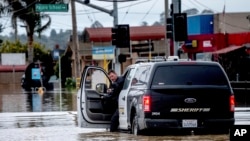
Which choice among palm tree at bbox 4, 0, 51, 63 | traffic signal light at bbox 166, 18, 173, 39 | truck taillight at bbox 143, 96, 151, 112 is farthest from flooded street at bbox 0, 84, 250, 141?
palm tree at bbox 4, 0, 51, 63

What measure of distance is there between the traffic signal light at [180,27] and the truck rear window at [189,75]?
13.4 metres

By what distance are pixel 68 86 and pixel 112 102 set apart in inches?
2029

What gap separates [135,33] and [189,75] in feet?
212

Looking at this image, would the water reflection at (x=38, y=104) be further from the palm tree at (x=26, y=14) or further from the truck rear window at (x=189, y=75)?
the palm tree at (x=26, y=14)

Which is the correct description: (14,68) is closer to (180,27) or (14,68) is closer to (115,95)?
(180,27)

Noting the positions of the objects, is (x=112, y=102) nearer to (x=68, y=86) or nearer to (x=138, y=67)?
(x=138, y=67)

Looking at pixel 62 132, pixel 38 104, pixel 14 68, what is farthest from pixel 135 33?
pixel 62 132

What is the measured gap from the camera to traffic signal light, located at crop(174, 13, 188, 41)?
98.9 feet

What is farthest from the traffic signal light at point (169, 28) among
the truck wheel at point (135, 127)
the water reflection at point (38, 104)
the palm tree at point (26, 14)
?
the palm tree at point (26, 14)

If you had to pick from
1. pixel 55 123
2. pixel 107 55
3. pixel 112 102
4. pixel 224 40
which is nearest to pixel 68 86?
pixel 224 40

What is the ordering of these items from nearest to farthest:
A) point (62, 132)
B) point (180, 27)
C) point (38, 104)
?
point (62, 132) → point (180, 27) → point (38, 104)

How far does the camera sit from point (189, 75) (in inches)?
659

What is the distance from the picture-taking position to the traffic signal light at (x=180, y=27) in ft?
98.9

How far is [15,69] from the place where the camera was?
3558 inches
